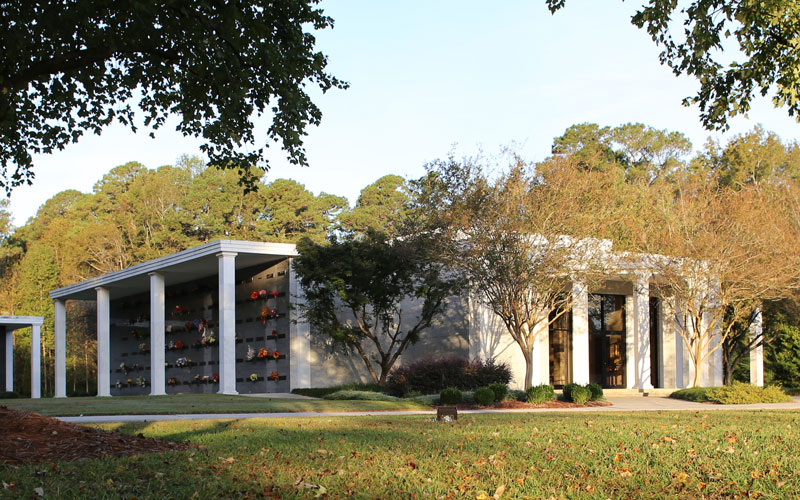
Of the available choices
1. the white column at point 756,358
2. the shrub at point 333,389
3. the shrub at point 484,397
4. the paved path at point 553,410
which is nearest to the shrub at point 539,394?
the shrub at point 484,397

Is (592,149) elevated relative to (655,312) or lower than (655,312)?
elevated

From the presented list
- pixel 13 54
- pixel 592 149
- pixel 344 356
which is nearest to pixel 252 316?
pixel 344 356

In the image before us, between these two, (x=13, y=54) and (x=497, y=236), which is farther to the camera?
(x=497, y=236)

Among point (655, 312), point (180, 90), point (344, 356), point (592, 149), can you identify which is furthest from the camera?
point (592, 149)

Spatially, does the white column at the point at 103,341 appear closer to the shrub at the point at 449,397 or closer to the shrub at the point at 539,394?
the shrub at the point at 449,397

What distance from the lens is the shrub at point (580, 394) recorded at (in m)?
23.2

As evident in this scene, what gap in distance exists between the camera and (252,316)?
31.7 m

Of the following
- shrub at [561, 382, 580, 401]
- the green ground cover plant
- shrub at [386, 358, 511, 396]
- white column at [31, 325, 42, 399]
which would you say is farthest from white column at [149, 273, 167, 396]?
the green ground cover plant

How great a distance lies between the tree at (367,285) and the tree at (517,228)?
2572mm

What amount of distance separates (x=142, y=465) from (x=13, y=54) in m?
5.14

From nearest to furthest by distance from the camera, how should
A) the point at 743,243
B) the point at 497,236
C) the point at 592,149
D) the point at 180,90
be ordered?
1. the point at 180,90
2. the point at 497,236
3. the point at 743,243
4. the point at 592,149

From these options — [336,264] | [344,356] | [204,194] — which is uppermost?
[204,194]

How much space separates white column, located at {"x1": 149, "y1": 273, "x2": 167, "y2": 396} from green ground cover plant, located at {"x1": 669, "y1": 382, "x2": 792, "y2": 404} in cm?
1890

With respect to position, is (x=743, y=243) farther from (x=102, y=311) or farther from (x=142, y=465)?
(x=102, y=311)
